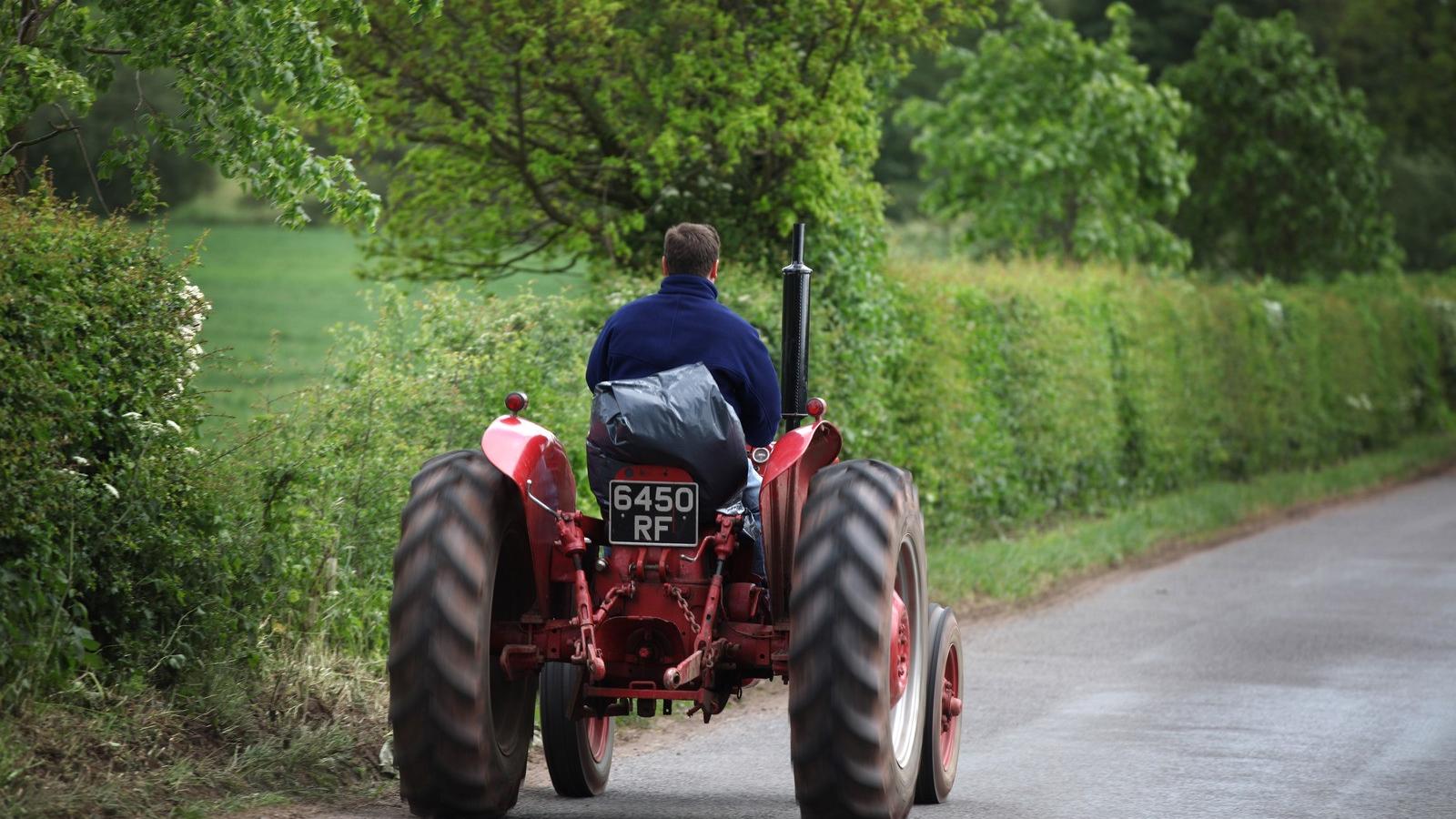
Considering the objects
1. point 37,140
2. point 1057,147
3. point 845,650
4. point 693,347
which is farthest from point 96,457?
point 1057,147

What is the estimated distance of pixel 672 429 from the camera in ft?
19.5

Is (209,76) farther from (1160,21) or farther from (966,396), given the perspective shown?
(1160,21)

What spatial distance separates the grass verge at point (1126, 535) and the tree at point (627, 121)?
2701mm

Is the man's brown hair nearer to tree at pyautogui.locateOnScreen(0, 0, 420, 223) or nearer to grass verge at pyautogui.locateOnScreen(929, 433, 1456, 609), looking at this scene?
tree at pyautogui.locateOnScreen(0, 0, 420, 223)

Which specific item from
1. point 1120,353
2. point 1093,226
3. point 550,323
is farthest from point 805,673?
point 1093,226

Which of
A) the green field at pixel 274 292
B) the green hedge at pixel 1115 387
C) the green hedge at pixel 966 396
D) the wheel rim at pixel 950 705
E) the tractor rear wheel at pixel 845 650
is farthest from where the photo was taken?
the green field at pixel 274 292

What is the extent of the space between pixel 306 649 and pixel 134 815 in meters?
1.66

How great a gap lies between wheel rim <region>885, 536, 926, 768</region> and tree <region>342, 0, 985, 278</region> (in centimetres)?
675

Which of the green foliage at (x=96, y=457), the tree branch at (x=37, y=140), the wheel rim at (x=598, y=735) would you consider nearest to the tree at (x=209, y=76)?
the tree branch at (x=37, y=140)

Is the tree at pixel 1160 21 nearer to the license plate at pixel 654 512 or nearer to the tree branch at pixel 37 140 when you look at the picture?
the tree branch at pixel 37 140

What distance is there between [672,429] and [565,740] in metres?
1.55

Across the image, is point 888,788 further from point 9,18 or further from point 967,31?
point 967,31

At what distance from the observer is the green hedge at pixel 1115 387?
15.4 m

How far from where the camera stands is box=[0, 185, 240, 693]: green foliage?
623 centimetres
